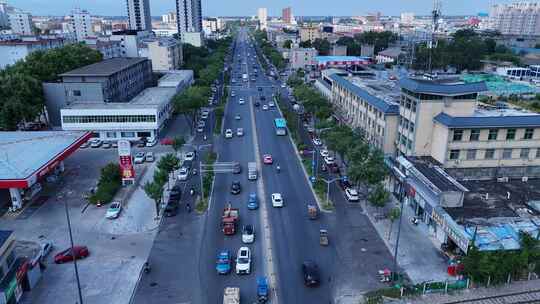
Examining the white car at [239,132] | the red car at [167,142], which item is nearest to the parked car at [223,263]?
the red car at [167,142]

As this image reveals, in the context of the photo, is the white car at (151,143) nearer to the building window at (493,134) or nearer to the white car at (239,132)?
the white car at (239,132)

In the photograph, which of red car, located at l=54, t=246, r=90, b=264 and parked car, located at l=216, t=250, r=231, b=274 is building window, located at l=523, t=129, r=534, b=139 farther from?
red car, located at l=54, t=246, r=90, b=264

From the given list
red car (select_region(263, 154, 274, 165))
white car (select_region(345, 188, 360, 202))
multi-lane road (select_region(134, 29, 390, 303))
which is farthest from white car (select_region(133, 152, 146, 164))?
white car (select_region(345, 188, 360, 202))

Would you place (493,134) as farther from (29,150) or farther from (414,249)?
(29,150)

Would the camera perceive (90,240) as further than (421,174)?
No

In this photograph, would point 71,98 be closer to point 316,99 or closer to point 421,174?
point 316,99

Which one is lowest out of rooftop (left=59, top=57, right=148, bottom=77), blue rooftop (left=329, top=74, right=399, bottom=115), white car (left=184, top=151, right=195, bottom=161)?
white car (left=184, top=151, right=195, bottom=161)

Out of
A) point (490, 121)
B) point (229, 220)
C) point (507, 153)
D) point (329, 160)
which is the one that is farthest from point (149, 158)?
point (507, 153)

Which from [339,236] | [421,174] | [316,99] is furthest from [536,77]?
[339,236]
